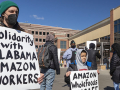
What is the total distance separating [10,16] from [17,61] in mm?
602

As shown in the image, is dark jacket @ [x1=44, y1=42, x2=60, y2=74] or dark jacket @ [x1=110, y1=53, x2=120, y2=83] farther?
dark jacket @ [x1=110, y1=53, x2=120, y2=83]

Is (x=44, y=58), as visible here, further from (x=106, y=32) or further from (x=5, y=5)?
(x=106, y=32)

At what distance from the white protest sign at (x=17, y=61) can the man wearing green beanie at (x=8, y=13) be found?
10cm

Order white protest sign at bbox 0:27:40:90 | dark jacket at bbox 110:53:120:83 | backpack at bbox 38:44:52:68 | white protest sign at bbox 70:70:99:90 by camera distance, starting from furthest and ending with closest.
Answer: dark jacket at bbox 110:53:120:83
backpack at bbox 38:44:52:68
white protest sign at bbox 70:70:99:90
white protest sign at bbox 0:27:40:90

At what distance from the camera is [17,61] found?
2096 millimetres

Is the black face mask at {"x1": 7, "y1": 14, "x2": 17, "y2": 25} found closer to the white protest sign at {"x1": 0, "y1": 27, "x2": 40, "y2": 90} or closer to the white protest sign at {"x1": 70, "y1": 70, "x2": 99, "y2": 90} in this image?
the white protest sign at {"x1": 0, "y1": 27, "x2": 40, "y2": 90}

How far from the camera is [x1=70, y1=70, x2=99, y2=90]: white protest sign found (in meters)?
3.32

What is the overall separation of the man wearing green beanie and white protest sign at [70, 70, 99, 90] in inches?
70.6

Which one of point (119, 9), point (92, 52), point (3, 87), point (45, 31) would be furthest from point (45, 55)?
point (45, 31)

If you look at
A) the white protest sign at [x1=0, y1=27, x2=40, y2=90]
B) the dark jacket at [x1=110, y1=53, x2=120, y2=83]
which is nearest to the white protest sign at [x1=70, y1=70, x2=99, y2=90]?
the dark jacket at [x1=110, y1=53, x2=120, y2=83]

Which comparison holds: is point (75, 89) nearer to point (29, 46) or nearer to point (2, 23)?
point (29, 46)

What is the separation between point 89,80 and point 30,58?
1.85 metres

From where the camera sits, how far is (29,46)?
223 centimetres

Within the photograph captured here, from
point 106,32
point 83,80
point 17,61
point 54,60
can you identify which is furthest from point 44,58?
point 106,32
